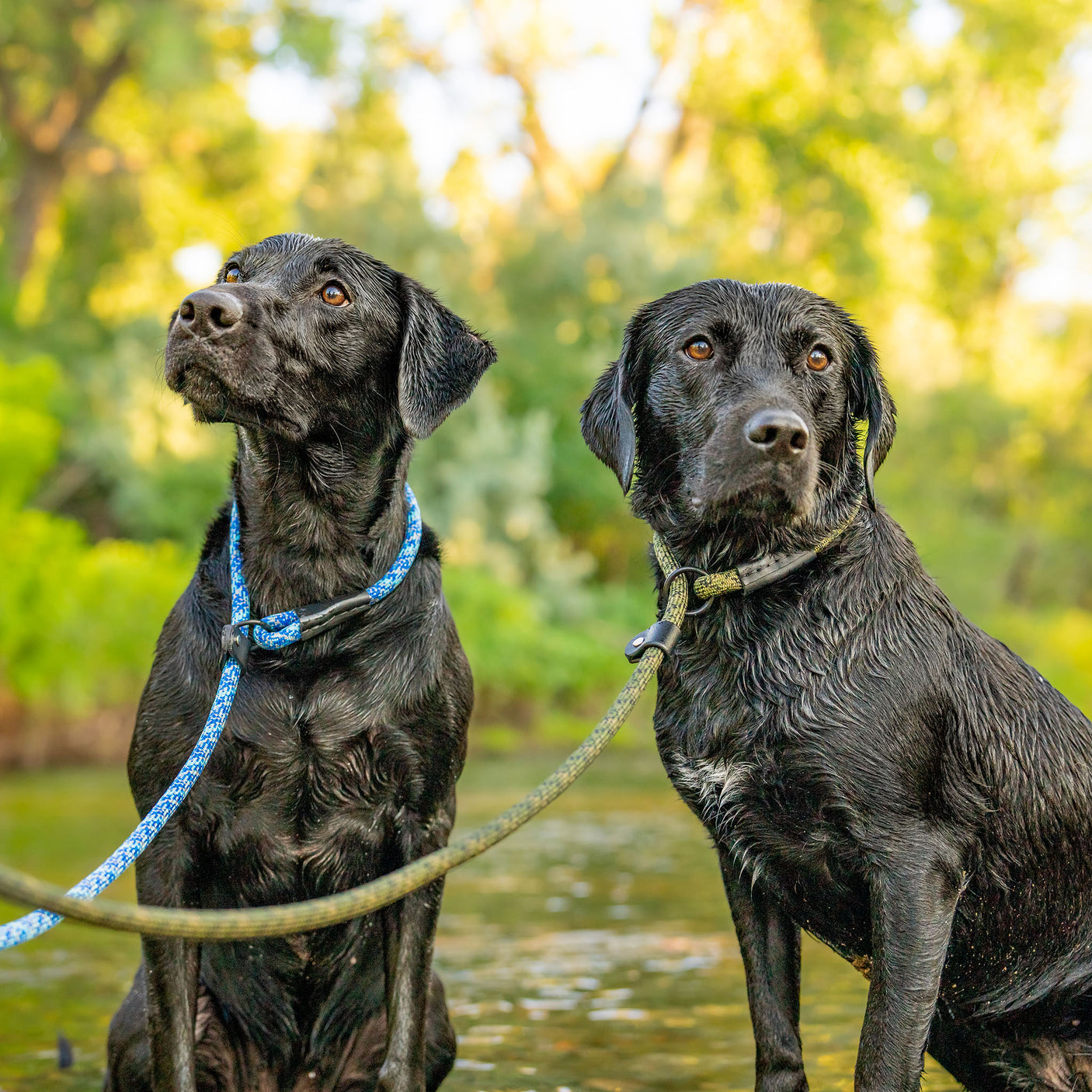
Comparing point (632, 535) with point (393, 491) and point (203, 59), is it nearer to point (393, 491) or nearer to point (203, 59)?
point (203, 59)

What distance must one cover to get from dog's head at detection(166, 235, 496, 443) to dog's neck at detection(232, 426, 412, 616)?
9 cm

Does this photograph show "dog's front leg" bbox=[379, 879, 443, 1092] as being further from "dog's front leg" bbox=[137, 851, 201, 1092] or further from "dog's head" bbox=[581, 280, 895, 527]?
"dog's head" bbox=[581, 280, 895, 527]

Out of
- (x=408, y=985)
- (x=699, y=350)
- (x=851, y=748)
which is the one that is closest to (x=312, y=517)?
(x=699, y=350)

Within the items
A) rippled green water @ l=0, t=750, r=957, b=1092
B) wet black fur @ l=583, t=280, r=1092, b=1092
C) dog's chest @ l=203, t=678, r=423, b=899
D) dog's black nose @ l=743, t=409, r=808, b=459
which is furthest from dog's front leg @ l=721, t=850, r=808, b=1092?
dog's black nose @ l=743, t=409, r=808, b=459

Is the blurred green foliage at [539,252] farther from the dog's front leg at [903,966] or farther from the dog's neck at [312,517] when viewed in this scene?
the dog's front leg at [903,966]

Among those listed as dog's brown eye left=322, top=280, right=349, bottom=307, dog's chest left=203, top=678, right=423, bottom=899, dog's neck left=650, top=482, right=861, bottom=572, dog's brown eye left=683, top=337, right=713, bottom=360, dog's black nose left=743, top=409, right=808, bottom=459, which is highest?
dog's brown eye left=322, top=280, right=349, bottom=307

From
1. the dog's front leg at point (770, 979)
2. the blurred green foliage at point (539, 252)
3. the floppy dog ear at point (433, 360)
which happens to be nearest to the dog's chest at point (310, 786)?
the floppy dog ear at point (433, 360)

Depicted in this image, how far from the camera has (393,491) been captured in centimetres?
414

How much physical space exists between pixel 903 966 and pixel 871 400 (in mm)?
1580

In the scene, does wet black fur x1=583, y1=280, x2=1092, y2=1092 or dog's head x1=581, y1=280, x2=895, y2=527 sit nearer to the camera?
wet black fur x1=583, y1=280, x2=1092, y2=1092

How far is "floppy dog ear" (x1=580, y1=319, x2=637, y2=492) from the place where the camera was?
3.95m

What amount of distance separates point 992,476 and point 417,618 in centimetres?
3260

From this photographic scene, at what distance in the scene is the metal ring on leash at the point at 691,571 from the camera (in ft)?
12.2

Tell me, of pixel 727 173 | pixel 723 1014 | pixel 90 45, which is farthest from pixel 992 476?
pixel 723 1014
